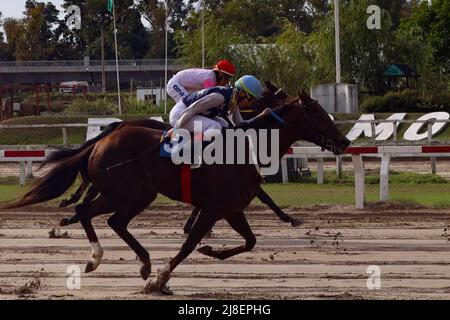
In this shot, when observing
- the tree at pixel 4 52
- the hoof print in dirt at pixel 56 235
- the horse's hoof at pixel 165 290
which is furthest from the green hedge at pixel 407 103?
the tree at pixel 4 52

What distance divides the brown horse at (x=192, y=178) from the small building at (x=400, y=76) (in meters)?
37.0

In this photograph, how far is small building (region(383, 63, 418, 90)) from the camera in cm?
4656

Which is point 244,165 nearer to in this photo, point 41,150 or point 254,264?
point 254,264

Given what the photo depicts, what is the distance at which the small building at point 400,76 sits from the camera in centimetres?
4656

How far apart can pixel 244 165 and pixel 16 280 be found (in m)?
2.25

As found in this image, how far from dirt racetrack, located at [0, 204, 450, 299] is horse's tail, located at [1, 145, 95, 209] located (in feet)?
2.07

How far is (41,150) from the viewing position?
19.1 meters

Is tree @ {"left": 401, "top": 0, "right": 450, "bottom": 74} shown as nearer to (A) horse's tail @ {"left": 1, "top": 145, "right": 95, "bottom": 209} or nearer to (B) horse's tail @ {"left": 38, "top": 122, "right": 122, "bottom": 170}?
(B) horse's tail @ {"left": 38, "top": 122, "right": 122, "bottom": 170}

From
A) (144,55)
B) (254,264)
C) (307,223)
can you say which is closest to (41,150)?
(307,223)

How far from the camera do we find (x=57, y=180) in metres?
11.0

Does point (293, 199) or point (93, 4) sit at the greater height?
point (93, 4)

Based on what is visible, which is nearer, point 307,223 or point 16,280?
point 16,280

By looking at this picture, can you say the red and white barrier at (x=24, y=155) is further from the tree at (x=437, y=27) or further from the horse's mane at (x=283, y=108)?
the tree at (x=437, y=27)
